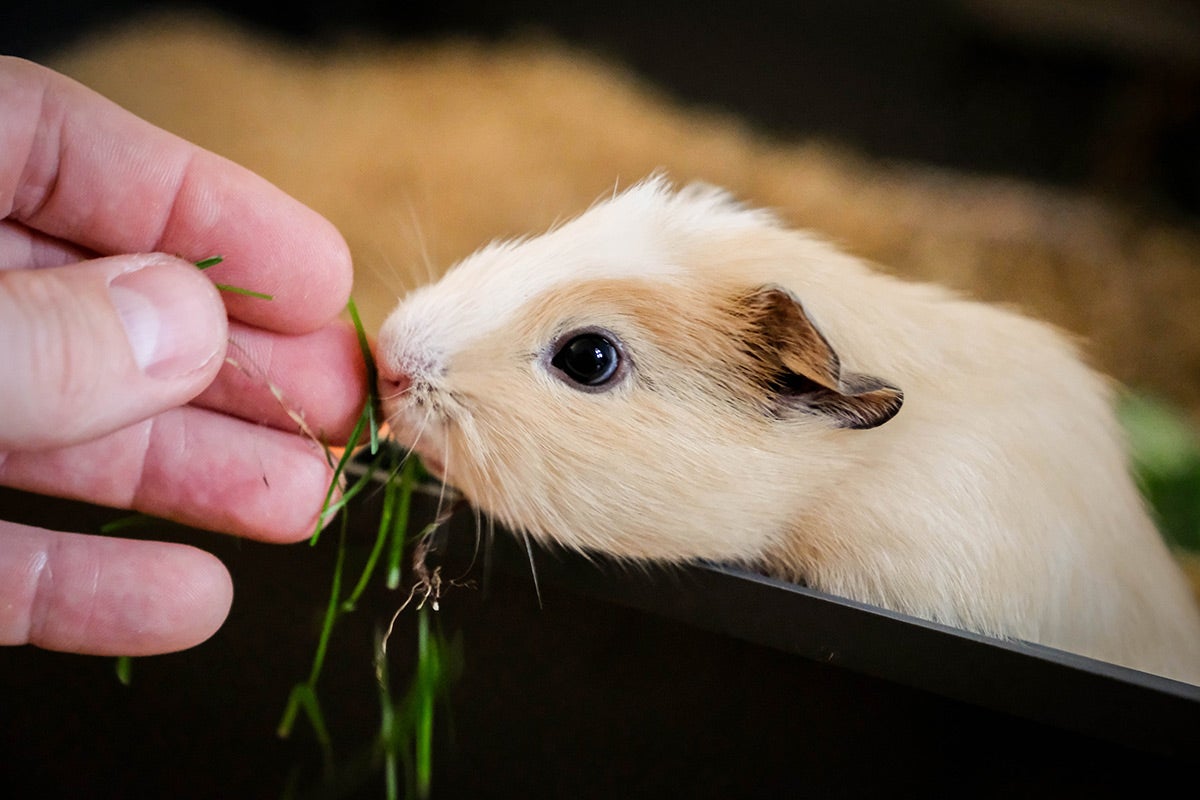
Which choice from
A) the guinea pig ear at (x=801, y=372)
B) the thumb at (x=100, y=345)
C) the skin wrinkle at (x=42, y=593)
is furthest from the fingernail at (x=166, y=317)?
the guinea pig ear at (x=801, y=372)

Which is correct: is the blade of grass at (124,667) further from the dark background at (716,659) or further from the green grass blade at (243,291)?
the green grass blade at (243,291)

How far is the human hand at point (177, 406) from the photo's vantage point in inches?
38.4

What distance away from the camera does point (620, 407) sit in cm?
89

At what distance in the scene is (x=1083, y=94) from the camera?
202cm

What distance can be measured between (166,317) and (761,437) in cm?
56

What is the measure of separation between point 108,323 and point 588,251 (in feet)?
1.49

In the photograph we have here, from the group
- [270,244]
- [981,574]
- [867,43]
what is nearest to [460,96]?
[867,43]

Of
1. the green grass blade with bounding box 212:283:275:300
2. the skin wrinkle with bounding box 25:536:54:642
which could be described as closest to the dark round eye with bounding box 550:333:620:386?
the green grass blade with bounding box 212:283:275:300

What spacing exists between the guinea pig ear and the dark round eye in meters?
0.14

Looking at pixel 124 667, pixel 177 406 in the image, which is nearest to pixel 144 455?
pixel 177 406

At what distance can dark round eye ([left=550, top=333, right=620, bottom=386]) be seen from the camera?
892mm

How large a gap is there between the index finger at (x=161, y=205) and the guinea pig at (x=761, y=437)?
0.15 metres

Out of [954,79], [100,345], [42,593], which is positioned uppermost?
[954,79]

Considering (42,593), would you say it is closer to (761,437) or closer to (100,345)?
(100,345)
